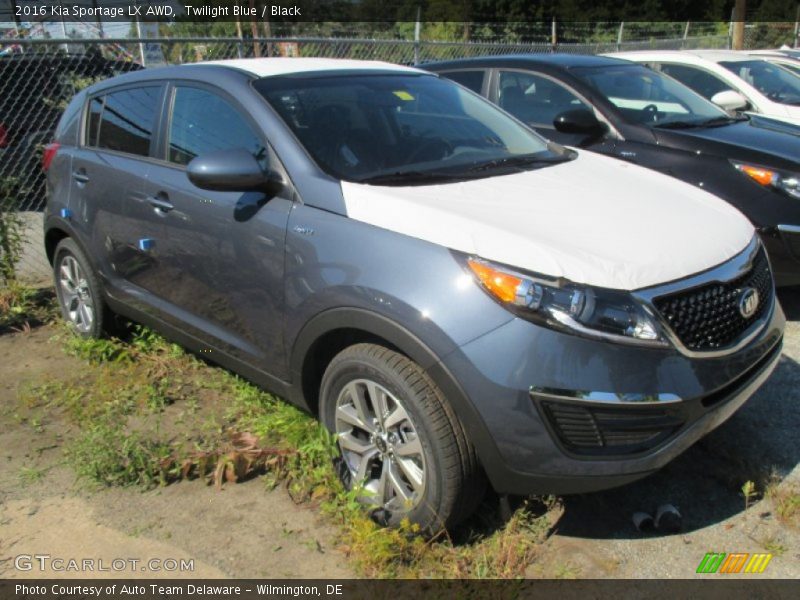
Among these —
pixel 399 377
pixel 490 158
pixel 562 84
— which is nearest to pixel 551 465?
pixel 399 377

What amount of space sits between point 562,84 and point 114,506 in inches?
172

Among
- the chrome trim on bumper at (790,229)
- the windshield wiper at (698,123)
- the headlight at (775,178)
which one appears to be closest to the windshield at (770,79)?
the windshield wiper at (698,123)

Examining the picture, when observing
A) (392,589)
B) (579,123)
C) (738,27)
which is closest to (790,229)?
(579,123)

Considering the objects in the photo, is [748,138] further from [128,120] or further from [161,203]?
[128,120]

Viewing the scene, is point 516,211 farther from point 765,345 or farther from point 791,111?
point 791,111

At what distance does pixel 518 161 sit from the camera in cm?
350

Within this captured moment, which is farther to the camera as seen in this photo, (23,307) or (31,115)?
(31,115)

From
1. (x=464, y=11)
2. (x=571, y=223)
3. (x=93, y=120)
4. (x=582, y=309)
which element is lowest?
(x=582, y=309)

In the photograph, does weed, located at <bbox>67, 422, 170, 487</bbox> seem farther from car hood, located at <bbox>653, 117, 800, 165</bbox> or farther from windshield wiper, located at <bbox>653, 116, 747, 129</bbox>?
windshield wiper, located at <bbox>653, 116, 747, 129</bbox>

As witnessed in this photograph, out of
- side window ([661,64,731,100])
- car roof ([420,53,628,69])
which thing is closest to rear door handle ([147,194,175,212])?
car roof ([420,53,628,69])

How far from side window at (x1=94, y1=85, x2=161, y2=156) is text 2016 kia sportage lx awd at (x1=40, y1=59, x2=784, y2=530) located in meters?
0.03

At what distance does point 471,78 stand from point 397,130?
3125 millimetres

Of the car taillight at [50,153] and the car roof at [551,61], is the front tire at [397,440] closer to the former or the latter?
the car taillight at [50,153]

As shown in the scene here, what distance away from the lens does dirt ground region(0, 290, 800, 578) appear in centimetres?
272
